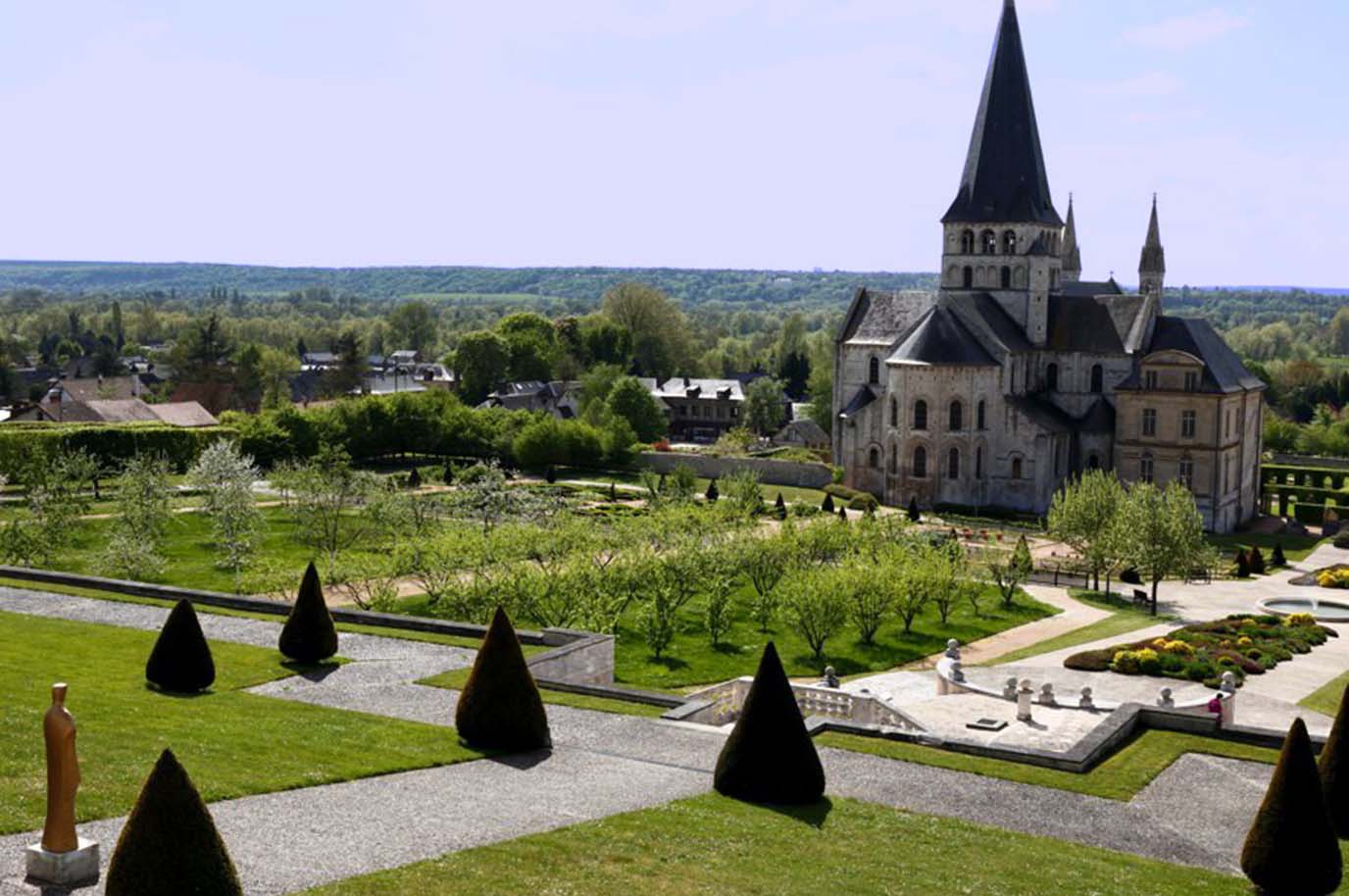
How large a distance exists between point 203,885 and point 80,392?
118553mm

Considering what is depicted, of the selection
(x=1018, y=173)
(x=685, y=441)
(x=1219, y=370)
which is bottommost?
(x=685, y=441)

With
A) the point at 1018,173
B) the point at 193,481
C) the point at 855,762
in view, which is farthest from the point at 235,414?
the point at 855,762

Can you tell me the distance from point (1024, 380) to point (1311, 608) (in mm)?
28455

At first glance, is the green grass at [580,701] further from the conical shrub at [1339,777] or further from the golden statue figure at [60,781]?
the golden statue figure at [60,781]

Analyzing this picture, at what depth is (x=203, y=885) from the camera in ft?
52.1

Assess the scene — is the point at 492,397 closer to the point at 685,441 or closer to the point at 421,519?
the point at 685,441

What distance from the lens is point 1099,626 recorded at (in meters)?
48.4

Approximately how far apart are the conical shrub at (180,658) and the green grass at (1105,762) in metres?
11.9

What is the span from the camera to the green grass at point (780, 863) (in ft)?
61.1

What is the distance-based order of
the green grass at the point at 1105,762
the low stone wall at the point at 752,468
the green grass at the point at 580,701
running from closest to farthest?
the green grass at the point at 1105,762 → the green grass at the point at 580,701 → the low stone wall at the point at 752,468

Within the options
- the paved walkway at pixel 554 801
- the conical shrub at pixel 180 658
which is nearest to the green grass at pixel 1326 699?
the paved walkway at pixel 554 801

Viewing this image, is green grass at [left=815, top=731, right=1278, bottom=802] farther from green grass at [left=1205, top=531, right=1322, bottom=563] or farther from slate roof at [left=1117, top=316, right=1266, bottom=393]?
slate roof at [left=1117, top=316, right=1266, bottom=393]

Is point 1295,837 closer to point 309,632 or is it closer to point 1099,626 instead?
point 309,632

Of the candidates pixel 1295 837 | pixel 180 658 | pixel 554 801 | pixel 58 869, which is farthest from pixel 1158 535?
pixel 58 869
